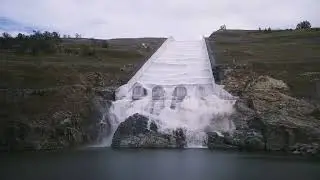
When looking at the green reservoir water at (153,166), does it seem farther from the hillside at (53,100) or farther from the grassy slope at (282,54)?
the grassy slope at (282,54)

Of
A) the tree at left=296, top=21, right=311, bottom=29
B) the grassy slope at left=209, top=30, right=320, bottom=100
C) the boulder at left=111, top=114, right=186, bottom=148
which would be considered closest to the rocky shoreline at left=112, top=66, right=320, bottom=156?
the boulder at left=111, top=114, right=186, bottom=148

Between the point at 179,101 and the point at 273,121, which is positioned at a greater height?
the point at 179,101

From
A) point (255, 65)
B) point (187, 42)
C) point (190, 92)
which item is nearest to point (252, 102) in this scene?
point (190, 92)

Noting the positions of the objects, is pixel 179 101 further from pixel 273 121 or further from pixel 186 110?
pixel 273 121

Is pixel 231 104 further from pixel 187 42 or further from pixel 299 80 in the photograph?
pixel 187 42

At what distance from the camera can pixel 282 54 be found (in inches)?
2411

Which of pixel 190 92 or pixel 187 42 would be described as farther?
pixel 187 42

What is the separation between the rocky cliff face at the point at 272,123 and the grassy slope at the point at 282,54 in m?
2.22

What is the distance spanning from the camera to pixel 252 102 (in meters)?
44.8

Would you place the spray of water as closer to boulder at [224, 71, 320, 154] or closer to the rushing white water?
the rushing white water

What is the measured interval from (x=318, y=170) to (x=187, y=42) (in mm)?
44504

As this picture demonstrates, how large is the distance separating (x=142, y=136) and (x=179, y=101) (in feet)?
20.3

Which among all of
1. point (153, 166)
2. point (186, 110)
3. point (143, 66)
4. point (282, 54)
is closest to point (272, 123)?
point (186, 110)

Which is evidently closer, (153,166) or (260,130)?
(153,166)
